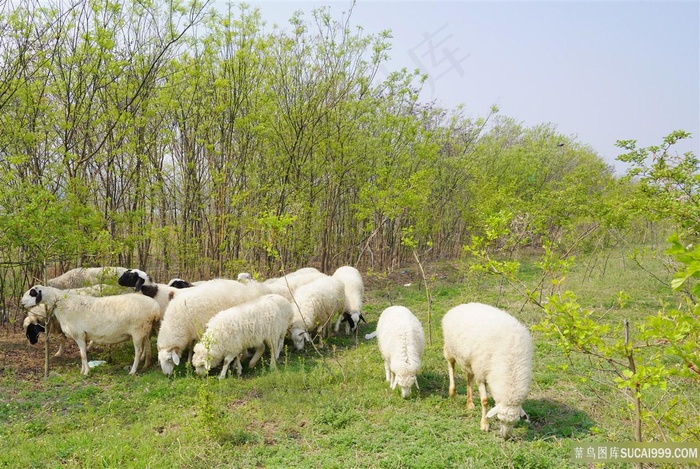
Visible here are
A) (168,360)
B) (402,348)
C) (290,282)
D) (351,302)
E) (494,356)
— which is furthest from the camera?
(290,282)

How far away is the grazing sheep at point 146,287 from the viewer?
8992mm

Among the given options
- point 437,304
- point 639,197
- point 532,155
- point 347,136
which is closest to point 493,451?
point 639,197

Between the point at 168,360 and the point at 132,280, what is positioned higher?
the point at 132,280

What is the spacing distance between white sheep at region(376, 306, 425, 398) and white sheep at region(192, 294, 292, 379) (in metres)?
1.96

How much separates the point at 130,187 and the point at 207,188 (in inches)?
77.0

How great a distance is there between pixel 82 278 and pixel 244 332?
4.29 m

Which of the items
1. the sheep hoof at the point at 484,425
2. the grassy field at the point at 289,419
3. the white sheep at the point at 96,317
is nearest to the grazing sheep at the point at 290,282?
the grassy field at the point at 289,419

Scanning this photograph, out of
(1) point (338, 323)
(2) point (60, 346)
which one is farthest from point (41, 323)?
(1) point (338, 323)

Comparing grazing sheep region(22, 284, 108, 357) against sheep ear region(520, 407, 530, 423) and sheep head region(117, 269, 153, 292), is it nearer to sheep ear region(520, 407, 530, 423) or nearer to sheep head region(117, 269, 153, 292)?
sheep head region(117, 269, 153, 292)

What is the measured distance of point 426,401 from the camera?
600 cm

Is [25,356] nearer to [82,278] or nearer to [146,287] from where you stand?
[82,278]

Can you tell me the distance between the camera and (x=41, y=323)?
8.24 m

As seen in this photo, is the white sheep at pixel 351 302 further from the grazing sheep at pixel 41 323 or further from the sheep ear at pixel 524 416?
the grazing sheep at pixel 41 323

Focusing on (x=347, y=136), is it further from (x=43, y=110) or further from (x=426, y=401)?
(x=426, y=401)
